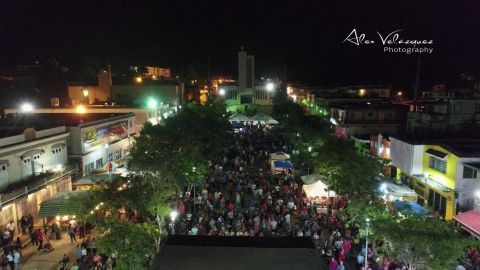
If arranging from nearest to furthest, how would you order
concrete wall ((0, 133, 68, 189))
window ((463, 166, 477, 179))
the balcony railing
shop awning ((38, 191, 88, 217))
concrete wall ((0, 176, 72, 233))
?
shop awning ((38, 191, 88, 217))
the balcony railing
concrete wall ((0, 176, 72, 233))
concrete wall ((0, 133, 68, 189))
window ((463, 166, 477, 179))

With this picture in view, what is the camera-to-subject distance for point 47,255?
18.2m

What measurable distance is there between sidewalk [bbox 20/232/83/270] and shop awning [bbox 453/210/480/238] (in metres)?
18.1

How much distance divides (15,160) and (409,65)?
11553 cm

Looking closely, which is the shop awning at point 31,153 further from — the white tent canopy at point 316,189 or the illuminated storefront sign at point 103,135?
the white tent canopy at point 316,189

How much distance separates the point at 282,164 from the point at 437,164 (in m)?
10.4

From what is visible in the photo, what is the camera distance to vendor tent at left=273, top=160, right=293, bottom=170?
2991 centimetres

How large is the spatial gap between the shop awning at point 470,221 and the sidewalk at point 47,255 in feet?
59.5

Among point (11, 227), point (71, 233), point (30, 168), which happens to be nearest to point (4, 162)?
point (30, 168)

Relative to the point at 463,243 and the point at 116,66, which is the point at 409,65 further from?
the point at 463,243

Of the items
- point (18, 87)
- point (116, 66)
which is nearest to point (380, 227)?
point (18, 87)

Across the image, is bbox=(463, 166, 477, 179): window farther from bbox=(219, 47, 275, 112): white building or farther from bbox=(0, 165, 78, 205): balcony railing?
bbox=(219, 47, 275, 112): white building

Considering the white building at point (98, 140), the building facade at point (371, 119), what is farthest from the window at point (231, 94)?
the white building at point (98, 140)

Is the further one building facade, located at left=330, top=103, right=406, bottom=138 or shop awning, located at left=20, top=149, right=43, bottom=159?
building facade, located at left=330, top=103, right=406, bottom=138

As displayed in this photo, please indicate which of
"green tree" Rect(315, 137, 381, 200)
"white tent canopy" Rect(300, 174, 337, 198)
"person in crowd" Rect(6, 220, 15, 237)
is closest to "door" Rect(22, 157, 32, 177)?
"person in crowd" Rect(6, 220, 15, 237)
